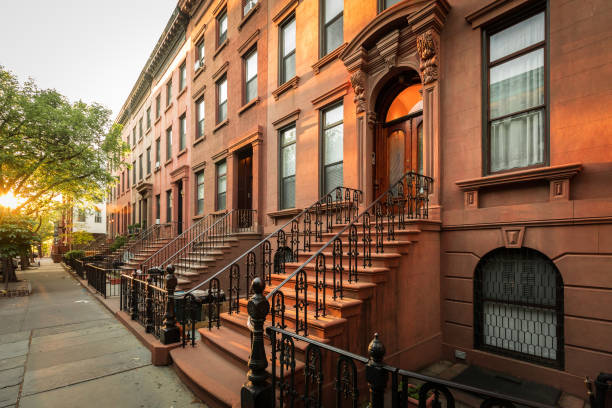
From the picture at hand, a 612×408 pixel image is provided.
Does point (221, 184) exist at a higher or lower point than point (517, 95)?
lower

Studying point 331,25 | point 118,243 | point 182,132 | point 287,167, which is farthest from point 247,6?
point 118,243

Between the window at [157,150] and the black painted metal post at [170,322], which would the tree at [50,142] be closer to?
the window at [157,150]

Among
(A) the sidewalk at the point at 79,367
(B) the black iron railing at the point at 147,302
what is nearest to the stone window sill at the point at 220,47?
(B) the black iron railing at the point at 147,302

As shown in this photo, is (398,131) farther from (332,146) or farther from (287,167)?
(287,167)

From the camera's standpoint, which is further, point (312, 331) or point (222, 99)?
point (222, 99)

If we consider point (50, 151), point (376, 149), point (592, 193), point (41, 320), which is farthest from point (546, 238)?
point (50, 151)

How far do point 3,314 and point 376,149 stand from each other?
11.1 m

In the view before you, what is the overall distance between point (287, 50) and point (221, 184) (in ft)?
20.2

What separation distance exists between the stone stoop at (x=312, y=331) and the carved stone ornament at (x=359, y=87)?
3.34 metres

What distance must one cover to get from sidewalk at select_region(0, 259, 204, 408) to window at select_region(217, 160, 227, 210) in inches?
247

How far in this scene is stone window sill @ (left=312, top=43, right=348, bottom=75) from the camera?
26.7 ft

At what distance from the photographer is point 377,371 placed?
240cm

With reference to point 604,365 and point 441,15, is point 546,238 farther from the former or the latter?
point 441,15

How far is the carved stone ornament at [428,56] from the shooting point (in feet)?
19.9
